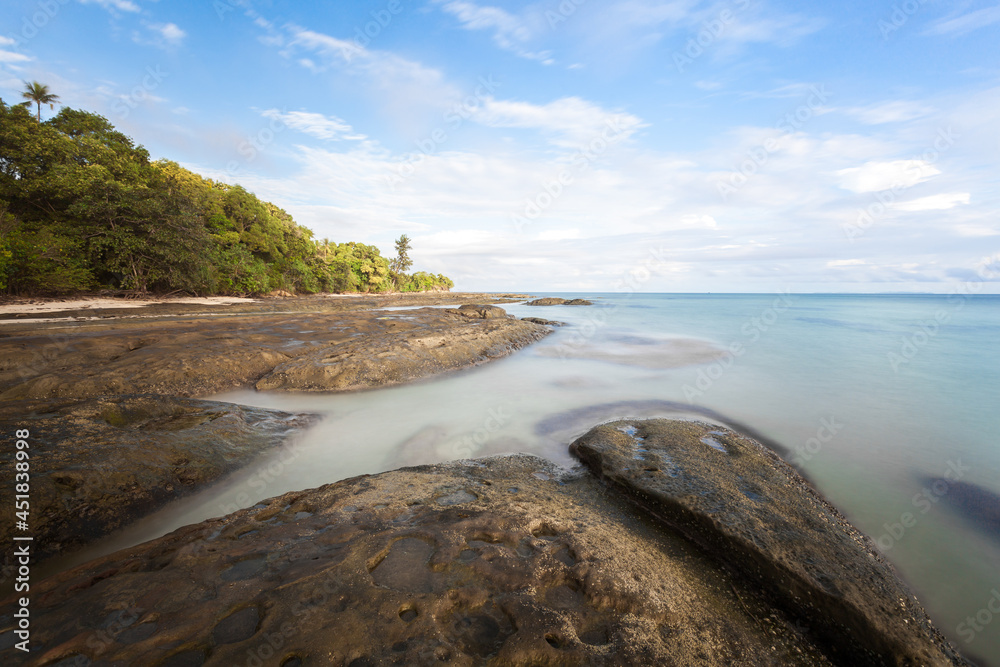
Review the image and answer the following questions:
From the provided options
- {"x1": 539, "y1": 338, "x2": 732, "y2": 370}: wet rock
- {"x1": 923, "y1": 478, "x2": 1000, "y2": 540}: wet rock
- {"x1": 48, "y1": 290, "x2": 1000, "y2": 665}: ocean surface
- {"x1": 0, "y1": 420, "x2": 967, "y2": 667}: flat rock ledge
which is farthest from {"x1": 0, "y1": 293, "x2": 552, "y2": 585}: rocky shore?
{"x1": 923, "y1": 478, "x2": 1000, "y2": 540}: wet rock

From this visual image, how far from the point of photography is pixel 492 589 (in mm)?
2256

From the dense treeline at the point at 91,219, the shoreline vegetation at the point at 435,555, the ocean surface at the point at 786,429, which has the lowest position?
the ocean surface at the point at 786,429

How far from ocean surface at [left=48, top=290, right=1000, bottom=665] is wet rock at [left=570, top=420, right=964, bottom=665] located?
0.63 m

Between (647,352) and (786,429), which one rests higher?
(647,352)

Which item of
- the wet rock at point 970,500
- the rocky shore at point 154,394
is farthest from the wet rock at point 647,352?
the wet rock at point 970,500

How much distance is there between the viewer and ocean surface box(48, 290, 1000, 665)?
3635 millimetres

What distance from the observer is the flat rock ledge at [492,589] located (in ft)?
6.00

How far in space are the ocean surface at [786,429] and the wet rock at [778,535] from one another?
63cm

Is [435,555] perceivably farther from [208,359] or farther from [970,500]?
[208,359]

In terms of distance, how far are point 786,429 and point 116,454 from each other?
10.3m

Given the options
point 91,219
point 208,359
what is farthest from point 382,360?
point 91,219

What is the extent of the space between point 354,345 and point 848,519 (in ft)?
33.5

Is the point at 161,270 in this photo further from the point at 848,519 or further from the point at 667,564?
the point at 848,519

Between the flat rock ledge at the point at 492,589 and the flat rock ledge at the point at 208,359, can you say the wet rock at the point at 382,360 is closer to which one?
the flat rock ledge at the point at 208,359
